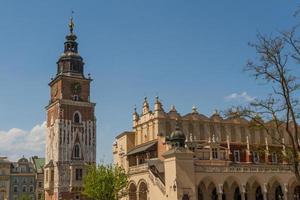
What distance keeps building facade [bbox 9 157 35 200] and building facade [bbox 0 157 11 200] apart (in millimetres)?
929

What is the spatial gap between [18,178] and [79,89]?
32918mm

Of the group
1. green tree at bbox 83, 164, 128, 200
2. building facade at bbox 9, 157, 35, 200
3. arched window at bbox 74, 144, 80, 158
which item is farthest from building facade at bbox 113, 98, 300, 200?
building facade at bbox 9, 157, 35, 200

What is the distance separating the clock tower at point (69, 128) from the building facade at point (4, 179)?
2438cm

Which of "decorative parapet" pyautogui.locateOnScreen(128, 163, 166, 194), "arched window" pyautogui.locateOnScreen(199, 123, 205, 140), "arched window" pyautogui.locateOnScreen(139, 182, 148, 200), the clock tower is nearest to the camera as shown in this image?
"decorative parapet" pyautogui.locateOnScreen(128, 163, 166, 194)

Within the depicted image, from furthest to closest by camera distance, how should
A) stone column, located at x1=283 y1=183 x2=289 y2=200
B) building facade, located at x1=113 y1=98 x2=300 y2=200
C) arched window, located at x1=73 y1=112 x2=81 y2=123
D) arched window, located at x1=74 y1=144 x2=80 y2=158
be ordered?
arched window, located at x1=73 y1=112 x2=81 y2=123 → arched window, located at x1=74 y1=144 x2=80 y2=158 → stone column, located at x1=283 y1=183 x2=289 y2=200 → building facade, located at x1=113 y1=98 x2=300 y2=200

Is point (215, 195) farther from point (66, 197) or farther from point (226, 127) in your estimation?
point (66, 197)

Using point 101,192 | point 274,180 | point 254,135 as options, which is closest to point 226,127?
point 254,135

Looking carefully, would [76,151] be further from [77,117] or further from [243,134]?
[243,134]

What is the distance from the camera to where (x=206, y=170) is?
51.0m

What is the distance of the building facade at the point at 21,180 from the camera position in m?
101

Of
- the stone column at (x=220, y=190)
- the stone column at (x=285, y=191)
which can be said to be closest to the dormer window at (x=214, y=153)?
the stone column at (x=220, y=190)

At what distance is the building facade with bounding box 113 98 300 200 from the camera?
1946 inches

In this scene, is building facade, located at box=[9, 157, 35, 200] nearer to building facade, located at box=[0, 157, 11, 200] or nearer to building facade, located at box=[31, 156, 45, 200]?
building facade, located at box=[31, 156, 45, 200]

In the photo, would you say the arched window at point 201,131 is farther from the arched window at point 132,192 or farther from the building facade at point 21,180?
the building facade at point 21,180
